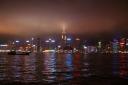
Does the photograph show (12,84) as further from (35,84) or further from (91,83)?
(91,83)

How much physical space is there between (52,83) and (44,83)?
1.48 metres

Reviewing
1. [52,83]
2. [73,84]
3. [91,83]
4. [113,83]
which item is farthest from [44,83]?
[113,83]

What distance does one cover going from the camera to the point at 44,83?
50.8m

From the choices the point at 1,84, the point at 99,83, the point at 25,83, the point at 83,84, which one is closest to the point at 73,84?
the point at 83,84

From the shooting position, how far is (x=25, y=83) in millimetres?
50188

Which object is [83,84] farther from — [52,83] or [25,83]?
[25,83]

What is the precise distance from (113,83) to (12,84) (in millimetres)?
18540

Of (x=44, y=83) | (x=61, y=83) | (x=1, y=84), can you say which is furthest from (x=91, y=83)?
(x=1, y=84)

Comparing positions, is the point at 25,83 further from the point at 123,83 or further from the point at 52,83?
the point at 123,83

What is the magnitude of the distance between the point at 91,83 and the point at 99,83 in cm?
150

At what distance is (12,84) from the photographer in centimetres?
4894

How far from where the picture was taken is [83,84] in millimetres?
49875

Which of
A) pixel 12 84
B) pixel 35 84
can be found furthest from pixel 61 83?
pixel 12 84

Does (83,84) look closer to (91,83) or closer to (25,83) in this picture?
(91,83)
